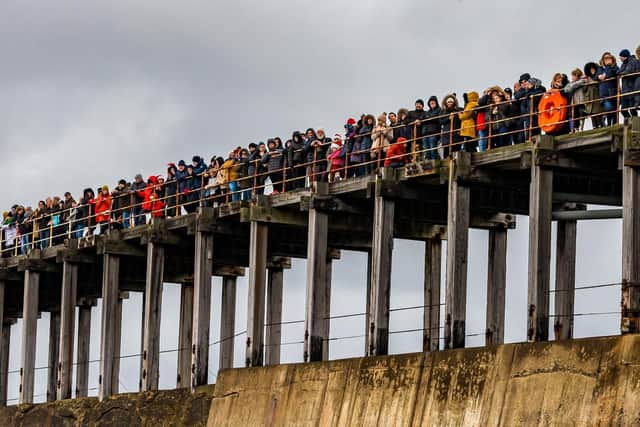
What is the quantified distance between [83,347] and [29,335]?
2780mm

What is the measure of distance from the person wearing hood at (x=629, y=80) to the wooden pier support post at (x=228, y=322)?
58.6ft

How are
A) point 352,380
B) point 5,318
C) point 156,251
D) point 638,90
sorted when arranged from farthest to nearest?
point 5,318, point 156,251, point 352,380, point 638,90

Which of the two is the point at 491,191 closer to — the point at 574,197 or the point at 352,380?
the point at 574,197

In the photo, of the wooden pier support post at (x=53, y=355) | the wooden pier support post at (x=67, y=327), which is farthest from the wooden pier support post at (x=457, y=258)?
the wooden pier support post at (x=53, y=355)

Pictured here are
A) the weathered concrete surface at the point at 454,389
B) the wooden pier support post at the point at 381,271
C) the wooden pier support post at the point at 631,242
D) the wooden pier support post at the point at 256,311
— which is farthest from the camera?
the wooden pier support post at the point at 256,311

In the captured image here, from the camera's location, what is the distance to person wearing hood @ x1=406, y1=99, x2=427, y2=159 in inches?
1507

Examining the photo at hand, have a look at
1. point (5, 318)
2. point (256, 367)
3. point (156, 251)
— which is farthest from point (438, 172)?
point (5, 318)

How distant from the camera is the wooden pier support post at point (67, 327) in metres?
50.3

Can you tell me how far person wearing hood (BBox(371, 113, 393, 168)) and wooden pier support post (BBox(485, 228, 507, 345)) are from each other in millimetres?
5554

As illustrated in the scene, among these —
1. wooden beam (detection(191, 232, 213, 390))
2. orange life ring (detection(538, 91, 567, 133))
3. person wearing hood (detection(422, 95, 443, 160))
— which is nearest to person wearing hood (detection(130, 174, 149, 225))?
wooden beam (detection(191, 232, 213, 390))

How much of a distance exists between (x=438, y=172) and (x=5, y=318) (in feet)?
84.8

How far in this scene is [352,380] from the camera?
37.1 metres

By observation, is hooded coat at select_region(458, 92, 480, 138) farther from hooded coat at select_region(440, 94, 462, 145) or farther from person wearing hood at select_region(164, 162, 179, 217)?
person wearing hood at select_region(164, 162, 179, 217)

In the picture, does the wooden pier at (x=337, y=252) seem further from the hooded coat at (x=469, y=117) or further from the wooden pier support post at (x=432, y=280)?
the hooded coat at (x=469, y=117)
